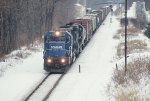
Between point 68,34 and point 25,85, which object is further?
point 68,34

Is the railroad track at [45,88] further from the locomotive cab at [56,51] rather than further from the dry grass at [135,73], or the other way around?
the dry grass at [135,73]

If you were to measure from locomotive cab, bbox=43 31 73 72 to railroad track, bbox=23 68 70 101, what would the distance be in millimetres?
818

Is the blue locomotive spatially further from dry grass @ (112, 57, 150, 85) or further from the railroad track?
dry grass @ (112, 57, 150, 85)

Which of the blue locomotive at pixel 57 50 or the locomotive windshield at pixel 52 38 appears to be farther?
the locomotive windshield at pixel 52 38

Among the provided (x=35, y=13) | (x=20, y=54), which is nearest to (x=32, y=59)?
(x=20, y=54)

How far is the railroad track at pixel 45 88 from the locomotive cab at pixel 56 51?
2.69ft

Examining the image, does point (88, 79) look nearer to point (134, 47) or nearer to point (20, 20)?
point (134, 47)

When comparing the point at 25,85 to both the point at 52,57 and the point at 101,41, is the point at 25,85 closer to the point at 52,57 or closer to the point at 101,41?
the point at 52,57

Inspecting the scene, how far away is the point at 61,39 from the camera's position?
32406mm

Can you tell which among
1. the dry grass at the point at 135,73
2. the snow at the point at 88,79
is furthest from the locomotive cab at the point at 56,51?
the dry grass at the point at 135,73

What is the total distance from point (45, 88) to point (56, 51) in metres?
5.85

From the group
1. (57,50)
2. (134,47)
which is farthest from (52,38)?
(134,47)

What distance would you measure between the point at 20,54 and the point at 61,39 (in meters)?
8.95

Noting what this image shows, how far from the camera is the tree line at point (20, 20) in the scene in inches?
1785
